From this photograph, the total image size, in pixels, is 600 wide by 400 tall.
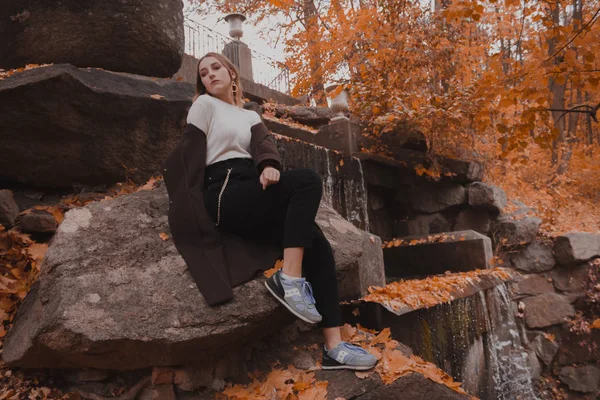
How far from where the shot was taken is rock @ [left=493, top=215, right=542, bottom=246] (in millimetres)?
8172

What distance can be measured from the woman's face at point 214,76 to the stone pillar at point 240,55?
32.9 ft

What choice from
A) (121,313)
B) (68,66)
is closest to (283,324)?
(121,313)

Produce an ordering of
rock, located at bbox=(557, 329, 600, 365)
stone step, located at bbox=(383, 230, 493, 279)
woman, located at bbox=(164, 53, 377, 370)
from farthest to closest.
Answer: rock, located at bbox=(557, 329, 600, 365), stone step, located at bbox=(383, 230, 493, 279), woman, located at bbox=(164, 53, 377, 370)

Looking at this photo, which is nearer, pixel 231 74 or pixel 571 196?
pixel 231 74

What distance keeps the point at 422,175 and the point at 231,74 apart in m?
5.82

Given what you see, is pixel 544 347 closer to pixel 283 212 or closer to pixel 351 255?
pixel 351 255

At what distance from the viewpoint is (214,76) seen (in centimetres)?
311

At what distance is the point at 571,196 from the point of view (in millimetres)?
12398

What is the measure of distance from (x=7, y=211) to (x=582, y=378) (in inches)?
348

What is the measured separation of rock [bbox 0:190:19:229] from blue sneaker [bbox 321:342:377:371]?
8.78 feet

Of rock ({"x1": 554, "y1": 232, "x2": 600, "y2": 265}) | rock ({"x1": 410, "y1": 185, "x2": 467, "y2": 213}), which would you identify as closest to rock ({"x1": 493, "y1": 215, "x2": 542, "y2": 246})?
rock ({"x1": 554, "y1": 232, "x2": 600, "y2": 265})

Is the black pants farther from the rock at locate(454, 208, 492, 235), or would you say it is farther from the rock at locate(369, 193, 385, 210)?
the rock at locate(454, 208, 492, 235)

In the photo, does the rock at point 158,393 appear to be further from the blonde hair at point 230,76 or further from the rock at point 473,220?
the rock at point 473,220

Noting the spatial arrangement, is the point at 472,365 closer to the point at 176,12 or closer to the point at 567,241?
the point at 567,241
